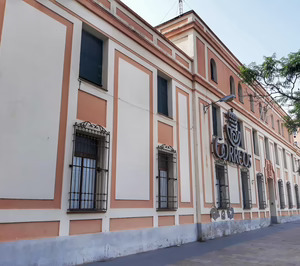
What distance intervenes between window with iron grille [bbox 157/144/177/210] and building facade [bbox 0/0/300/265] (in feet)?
0.14

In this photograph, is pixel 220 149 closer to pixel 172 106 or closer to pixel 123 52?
pixel 172 106

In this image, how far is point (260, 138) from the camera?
19078 mm

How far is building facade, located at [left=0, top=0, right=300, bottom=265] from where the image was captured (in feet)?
18.6

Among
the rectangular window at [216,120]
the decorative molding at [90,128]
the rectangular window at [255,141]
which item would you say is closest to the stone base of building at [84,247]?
the decorative molding at [90,128]

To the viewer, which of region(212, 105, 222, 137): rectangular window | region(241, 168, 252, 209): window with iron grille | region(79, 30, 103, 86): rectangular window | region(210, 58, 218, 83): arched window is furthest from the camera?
region(241, 168, 252, 209): window with iron grille

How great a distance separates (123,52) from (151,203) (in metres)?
4.71

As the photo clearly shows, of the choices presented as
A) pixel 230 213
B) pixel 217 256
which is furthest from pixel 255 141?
pixel 217 256

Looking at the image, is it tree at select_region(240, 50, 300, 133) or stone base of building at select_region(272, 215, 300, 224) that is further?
stone base of building at select_region(272, 215, 300, 224)

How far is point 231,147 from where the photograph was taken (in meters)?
14.1

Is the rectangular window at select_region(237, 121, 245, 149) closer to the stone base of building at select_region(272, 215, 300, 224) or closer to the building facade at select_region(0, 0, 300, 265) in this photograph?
the building facade at select_region(0, 0, 300, 265)

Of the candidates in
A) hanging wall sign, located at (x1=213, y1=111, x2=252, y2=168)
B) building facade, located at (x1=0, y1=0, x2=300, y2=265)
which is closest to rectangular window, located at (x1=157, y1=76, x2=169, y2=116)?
building facade, located at (x1=0, y1=0, x2=300, y2=265)

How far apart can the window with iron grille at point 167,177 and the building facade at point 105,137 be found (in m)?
0.04

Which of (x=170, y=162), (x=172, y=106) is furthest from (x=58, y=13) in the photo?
(x=170, y=162)

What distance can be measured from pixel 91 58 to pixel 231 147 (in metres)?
8.90
